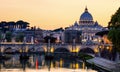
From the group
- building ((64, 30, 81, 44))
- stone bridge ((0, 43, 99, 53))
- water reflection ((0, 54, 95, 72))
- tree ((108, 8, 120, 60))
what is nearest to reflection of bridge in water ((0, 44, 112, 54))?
stone bridge ((0, 43, 99, 53))

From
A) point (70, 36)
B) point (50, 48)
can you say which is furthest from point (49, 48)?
point (70, 36)

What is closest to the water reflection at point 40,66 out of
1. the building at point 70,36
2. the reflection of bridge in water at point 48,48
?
the reflection of bridge in water at point 48,48

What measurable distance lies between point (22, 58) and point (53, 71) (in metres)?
32.0

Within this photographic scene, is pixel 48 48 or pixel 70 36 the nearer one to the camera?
pixel 48 48

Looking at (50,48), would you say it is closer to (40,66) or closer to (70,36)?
(70,36)

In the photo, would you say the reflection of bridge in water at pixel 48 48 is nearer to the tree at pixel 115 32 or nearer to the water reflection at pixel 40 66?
the water reflection at pixel 40 66

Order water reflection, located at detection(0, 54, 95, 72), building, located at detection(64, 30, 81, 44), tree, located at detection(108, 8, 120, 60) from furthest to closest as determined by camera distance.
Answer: building, located at detection(64, 30, 81, 44), water reflection, located at detection(0, 54, 95, 72), tree, located at detection(108, 8, 120, 60)

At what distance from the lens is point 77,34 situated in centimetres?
15788

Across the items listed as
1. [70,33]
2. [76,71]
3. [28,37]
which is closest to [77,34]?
[70,33]

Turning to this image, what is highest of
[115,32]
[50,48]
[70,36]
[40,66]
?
[70,36]

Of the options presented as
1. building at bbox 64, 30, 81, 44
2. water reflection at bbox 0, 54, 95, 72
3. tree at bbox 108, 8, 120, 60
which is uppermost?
building at bbox 64, 30, 81, 44

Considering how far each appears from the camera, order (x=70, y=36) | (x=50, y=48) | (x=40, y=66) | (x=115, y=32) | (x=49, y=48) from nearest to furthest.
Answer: (x=115, y=32) < (x=40, y=66) < (x=49, y=48) < (x=50, y=48) < (x=70, y=36)

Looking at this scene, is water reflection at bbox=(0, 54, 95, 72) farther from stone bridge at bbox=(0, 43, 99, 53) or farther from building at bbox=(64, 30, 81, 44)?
building at bbox=(64, 30, 81, 44)

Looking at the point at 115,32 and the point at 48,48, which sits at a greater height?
the point at 48,48
